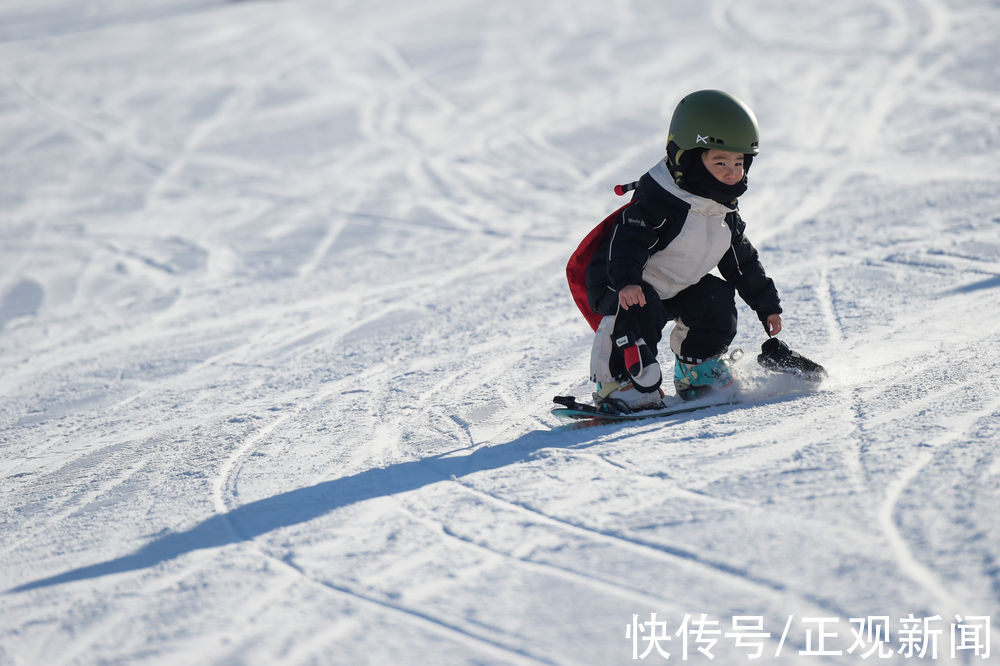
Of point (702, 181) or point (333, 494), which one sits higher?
point (702, 181)

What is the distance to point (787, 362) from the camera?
3961 millimetres

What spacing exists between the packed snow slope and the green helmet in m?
1.00

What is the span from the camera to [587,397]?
14.0 ft

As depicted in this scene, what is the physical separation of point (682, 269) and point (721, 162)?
1.46 feet

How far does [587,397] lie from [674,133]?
1.24m

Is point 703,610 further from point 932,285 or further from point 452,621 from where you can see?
point 932,285

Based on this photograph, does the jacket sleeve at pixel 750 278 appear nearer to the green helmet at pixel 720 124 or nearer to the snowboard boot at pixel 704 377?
the snowboard boot at pixel 704 377

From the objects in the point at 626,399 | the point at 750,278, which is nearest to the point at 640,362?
the point at 626,399

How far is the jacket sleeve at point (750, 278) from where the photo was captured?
154 inches

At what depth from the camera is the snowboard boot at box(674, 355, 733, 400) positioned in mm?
3969

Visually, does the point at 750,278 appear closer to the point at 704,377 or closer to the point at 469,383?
the point at 704,377

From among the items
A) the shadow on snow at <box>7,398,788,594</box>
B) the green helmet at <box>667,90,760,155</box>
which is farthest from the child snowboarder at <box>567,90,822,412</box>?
the shadow on snow at <box>7,398,788,594</box>

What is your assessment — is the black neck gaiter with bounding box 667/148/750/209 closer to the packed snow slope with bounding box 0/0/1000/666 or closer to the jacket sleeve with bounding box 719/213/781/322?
the jacket sleeve with bounding box 719/213/781/322

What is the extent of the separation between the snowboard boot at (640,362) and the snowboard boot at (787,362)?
21.2 inches
